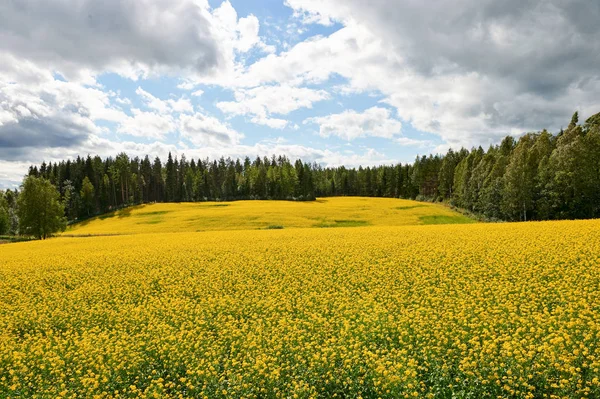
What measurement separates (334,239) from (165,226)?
33.6 meters

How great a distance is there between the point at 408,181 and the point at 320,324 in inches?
4501

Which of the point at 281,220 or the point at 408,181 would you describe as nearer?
the point at 281,220

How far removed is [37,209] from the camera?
171 ft

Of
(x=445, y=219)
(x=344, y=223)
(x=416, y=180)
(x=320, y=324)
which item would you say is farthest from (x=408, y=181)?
(x=320, y=324)

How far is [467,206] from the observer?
72.1 meters

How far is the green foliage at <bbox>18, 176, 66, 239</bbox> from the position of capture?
51.5m

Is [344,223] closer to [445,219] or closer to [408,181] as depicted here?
[445,219]

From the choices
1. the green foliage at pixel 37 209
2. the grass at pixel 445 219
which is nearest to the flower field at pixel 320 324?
the grass at pixel 445 219

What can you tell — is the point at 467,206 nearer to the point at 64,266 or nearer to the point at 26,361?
the point at 64,266

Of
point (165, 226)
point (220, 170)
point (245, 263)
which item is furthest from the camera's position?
point (220, 170)

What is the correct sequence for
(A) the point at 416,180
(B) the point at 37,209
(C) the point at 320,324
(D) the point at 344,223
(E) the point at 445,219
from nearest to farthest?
(C) the point at 320,324, (B) the point at 37,209, (D) the point at 344,223, (E) the point at 445,219, (A) the point at 416,180

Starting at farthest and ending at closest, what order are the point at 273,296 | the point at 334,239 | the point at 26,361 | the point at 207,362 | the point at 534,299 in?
the point at 334,239 → the point at 273,296 → the point at 534,299 → the point at 26,361 → the point at 207,362

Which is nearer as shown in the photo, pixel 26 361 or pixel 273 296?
pixel 26 361

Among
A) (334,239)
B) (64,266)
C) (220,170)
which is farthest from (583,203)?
(220,170)
